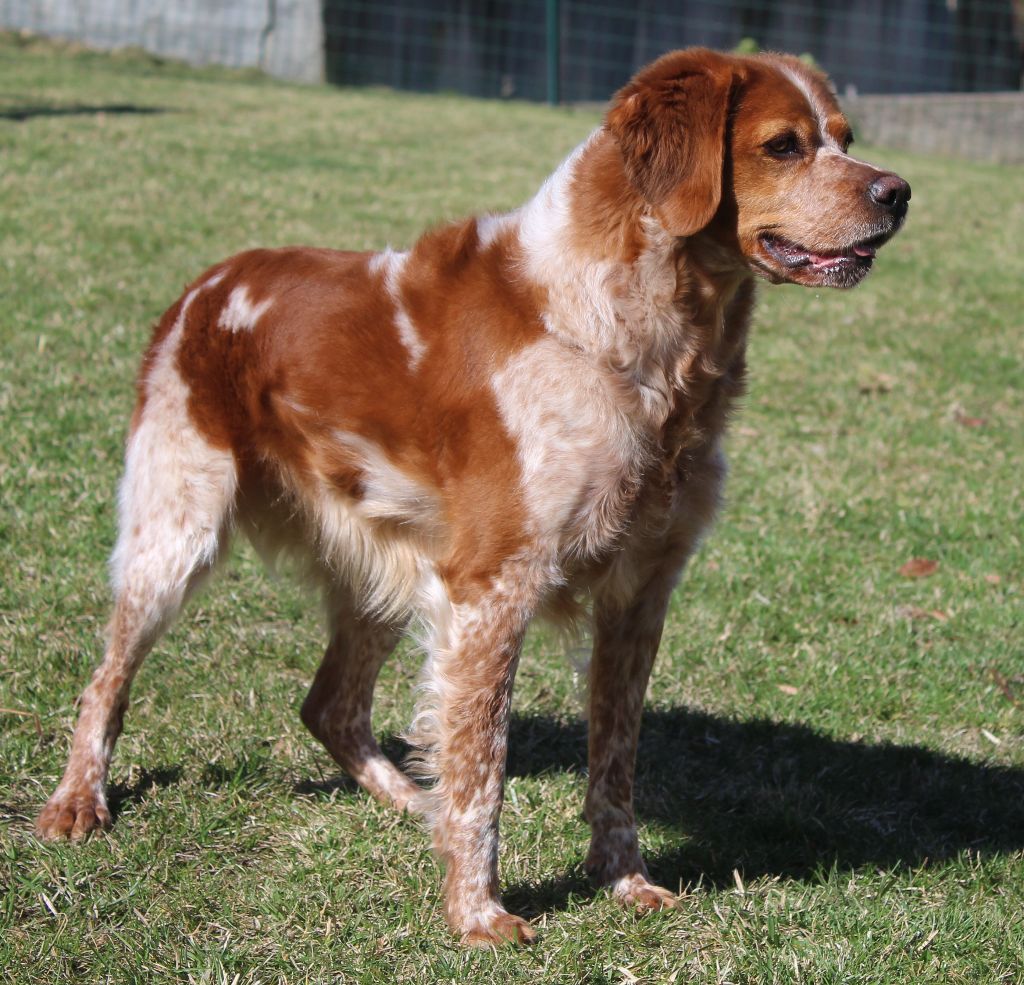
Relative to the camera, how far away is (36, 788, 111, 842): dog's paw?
323cm

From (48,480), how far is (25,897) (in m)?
2.49

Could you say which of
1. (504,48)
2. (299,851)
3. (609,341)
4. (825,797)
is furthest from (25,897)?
(504,48)

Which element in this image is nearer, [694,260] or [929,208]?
[694,260]

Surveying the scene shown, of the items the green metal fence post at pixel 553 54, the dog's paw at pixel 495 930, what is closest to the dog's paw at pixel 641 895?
the dog's paw at pixel 495 930

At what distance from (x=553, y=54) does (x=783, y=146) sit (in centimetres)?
1302

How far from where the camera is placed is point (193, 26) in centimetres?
1540

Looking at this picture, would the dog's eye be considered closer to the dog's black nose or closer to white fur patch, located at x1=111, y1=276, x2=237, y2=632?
the dog's black nose

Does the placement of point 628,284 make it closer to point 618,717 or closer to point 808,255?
point 808,255

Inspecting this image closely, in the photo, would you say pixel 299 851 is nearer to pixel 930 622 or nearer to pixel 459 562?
pixel 459 562

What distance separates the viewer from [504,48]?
1644 cm

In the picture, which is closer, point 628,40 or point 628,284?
point 628,284

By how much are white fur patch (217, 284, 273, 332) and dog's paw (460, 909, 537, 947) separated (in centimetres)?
152

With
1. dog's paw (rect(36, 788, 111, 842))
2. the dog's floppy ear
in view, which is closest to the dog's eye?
the dog's floppy ear

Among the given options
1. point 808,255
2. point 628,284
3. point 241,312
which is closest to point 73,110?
point 241,312
